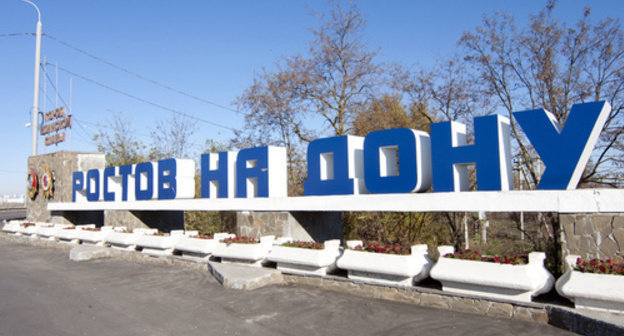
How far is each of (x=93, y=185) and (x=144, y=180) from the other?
4.58m

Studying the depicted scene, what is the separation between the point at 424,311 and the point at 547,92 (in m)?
10.5

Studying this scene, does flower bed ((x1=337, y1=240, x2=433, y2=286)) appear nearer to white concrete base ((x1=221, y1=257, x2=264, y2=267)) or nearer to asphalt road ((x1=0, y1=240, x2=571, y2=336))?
asphalt road ((x1=0, y1=240, x2=571, y2=336))

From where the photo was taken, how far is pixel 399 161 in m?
9.75

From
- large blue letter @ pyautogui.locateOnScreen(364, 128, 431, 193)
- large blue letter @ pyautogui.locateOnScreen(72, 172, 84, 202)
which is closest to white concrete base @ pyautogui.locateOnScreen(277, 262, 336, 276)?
large blue letter @ pyautogui.locateOnScreen(364, 128, 431, 193)

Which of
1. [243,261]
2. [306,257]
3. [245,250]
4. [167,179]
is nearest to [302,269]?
[306,257]

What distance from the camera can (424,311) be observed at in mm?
7539

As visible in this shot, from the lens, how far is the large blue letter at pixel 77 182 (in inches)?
865

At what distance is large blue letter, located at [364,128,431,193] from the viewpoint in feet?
32.2

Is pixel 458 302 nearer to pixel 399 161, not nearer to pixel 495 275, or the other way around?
pixel 495 275

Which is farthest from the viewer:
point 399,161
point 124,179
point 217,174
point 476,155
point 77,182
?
point 77,182

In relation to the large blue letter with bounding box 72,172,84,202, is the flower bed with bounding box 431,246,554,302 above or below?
below

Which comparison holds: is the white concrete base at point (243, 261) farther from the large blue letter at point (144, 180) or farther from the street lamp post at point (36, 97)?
the street lamp post at point (36, 97)

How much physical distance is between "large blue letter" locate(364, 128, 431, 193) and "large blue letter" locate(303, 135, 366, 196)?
0.46 meters

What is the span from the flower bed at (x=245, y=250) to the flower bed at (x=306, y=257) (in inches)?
21.1
